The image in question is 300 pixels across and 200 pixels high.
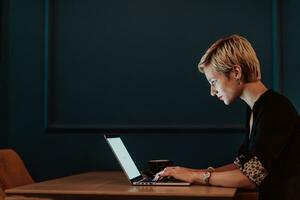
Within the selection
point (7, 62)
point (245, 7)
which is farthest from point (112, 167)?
point (245, 7)

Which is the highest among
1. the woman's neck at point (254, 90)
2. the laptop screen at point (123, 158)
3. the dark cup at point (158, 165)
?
the woman's neck at point (254, 90)

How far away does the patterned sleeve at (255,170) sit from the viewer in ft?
6.06

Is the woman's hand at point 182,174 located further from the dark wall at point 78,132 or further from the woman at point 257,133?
the dark wall at point 78,132

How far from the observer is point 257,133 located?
1906 mm

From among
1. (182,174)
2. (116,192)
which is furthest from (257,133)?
(116,192)

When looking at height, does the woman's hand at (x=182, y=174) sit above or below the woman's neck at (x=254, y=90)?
below

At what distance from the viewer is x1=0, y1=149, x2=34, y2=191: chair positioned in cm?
232

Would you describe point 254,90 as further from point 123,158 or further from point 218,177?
point 123,158

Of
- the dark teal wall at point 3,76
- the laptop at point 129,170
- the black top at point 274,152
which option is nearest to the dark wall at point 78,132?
the dark teal wall at point 3,76

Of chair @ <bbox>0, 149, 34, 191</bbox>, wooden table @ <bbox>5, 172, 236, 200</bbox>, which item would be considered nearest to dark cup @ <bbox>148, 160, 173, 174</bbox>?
wooden table @ <bbox>5, 172, 236, 200</bbox>

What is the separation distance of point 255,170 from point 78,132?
1.35m

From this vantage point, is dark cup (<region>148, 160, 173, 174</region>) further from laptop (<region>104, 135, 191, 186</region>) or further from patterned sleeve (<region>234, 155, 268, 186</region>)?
patterned sleeve (<region>234, 155, 268, 186</region>)

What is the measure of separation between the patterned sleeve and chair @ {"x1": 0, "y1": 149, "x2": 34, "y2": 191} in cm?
107

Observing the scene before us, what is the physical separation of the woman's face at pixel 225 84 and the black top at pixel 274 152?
0.41 ft
